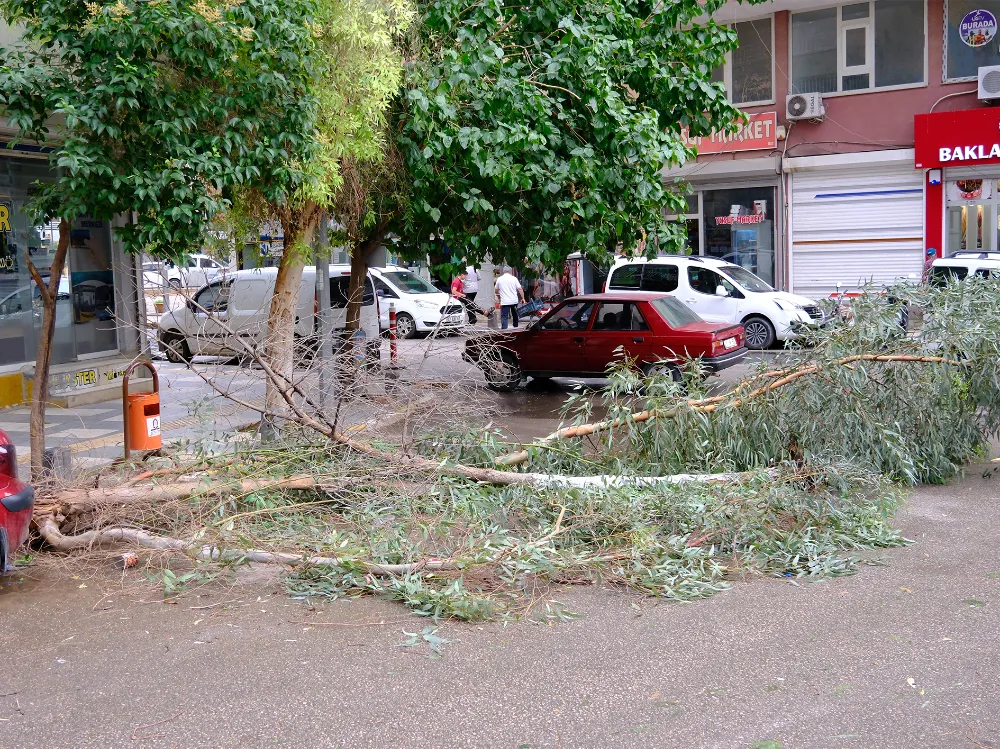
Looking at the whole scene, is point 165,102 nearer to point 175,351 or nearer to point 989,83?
point 175,351

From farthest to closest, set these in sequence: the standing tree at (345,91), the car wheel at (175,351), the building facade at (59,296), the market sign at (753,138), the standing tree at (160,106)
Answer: the market sign at (753,138) → the building facade at (59,296) → the standing tree at (345,91) → the standing tree at (160,106) → the car wheel at (175,351)

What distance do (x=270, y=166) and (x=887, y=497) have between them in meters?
5.58

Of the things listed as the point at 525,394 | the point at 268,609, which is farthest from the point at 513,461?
the point at 525,394

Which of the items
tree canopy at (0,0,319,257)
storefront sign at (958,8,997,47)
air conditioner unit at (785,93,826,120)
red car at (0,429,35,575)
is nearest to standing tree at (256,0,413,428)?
tree canopy at (0,0,319,257)

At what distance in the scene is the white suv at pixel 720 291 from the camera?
18312 millimetres

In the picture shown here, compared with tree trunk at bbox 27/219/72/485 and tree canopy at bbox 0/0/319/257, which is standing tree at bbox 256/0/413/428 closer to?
tree canopy at bbox 0/0/319/257

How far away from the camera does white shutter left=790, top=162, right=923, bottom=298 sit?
2361 cm

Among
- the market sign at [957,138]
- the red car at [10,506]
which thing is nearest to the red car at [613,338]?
the red car at [10,506]

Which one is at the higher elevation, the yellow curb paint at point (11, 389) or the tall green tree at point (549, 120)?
the tall green tree at point (549, 120)

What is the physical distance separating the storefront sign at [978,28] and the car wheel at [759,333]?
9756 millimetres

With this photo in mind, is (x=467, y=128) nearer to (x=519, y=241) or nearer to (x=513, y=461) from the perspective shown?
(x=519, y=241)

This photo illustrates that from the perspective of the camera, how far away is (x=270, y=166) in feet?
28.1

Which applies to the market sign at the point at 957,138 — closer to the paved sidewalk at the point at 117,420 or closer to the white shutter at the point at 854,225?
the white shutter at the point at 854,225

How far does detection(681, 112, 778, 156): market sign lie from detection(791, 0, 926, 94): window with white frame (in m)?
1.08
